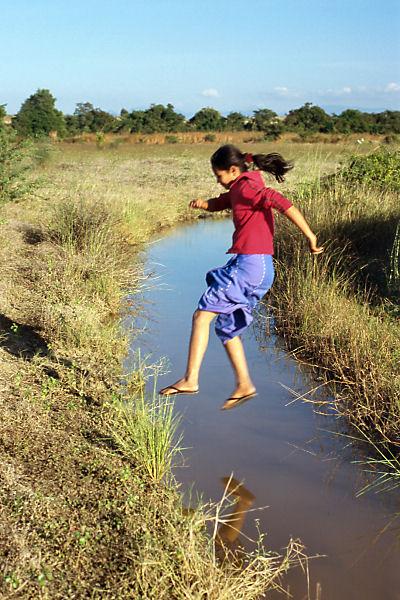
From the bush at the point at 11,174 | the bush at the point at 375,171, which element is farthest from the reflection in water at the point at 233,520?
the bush at the point at 11,174

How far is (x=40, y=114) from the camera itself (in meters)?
38.5

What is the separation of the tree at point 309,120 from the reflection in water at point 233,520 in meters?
38.3

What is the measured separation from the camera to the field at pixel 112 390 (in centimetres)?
323

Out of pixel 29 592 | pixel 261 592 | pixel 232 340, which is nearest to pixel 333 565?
pixel 261 592

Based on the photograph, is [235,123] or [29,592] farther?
[235,123]

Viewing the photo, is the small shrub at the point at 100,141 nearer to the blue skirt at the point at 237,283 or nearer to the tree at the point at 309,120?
the tree at the point at 309,120

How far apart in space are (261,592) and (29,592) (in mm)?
995

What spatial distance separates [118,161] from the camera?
91.7 feet

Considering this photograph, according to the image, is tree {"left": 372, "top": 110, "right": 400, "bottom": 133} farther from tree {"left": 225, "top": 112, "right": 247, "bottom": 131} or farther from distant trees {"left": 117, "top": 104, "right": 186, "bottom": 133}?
distant trees {"left": 117, "top": 104, "right": 186, "bottom": 133}

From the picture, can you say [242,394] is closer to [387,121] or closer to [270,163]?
[270,163]

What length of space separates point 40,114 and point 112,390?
35578 millimetres

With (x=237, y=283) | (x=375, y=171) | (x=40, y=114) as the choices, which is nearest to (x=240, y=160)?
(x=237, y=283)

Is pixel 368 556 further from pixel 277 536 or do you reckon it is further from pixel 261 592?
pixel 261 592

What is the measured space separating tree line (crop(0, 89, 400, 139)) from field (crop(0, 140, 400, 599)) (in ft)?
91.6
